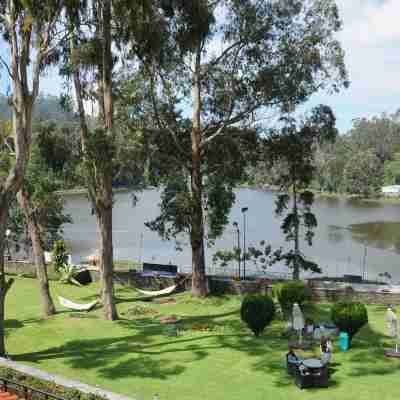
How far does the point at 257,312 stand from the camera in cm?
1474

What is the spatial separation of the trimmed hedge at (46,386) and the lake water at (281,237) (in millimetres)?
20772

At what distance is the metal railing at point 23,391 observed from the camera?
8.56 m

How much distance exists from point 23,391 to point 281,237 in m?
38.8

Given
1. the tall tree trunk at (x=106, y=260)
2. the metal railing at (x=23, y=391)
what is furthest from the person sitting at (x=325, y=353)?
the tall tree trunk at (x=106, y=260)

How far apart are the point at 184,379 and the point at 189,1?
12585mm

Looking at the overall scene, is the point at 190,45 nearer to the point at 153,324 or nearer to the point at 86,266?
the point at 153,324

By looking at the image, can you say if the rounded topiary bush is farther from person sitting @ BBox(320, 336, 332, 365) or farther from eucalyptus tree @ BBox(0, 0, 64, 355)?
eucalyptus tree @ BBox(0, 0, 64, 355)

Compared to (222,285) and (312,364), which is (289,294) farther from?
(312,364)

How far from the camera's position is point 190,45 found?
1934 cm

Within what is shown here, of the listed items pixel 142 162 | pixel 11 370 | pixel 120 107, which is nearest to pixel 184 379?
pixel 11 370

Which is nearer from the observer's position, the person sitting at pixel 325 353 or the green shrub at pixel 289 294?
the person sitting at pixel 325 353

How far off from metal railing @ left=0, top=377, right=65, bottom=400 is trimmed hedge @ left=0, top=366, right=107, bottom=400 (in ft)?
0.28

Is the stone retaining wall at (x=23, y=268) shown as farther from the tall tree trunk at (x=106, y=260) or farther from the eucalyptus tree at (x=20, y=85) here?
the eucalyptus tree at (x=20, y=85)

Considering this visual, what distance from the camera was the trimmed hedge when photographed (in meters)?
8.37
